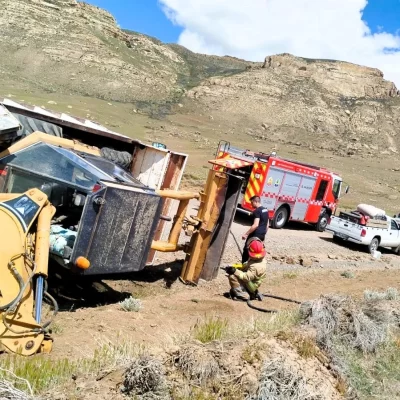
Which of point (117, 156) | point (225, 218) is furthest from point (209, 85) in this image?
point (117, 156)

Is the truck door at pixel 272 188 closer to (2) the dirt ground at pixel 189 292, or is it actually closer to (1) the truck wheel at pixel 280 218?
(1) the truck wheel at pixel 280 218

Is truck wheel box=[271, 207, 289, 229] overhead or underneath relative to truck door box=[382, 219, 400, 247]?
underneath

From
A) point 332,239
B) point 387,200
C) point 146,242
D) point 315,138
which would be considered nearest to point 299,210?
point 332,239

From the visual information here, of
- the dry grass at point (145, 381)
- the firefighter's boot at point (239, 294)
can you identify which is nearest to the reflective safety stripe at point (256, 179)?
the firefighter's boot at point (239, 294)

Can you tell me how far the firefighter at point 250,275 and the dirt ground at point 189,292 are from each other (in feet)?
0.96

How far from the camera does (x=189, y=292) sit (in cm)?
989

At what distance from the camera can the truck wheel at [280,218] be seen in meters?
20.7

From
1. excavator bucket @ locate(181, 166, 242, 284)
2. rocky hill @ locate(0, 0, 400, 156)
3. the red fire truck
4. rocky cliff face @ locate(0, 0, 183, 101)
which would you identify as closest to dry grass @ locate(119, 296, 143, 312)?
excavator bucket @ locate(181, 166, 242, 284)

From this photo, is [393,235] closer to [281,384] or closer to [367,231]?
[367,231]

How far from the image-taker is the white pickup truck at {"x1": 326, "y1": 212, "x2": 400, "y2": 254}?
66.3 ft

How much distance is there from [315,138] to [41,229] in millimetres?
68149

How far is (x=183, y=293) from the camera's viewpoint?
9742 millimetres

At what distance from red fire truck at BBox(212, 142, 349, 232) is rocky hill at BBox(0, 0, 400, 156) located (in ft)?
120

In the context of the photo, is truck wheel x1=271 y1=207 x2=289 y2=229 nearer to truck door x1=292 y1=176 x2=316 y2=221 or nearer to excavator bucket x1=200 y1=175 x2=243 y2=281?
truck door x1=292 y1=176 x2=316 y2=221
